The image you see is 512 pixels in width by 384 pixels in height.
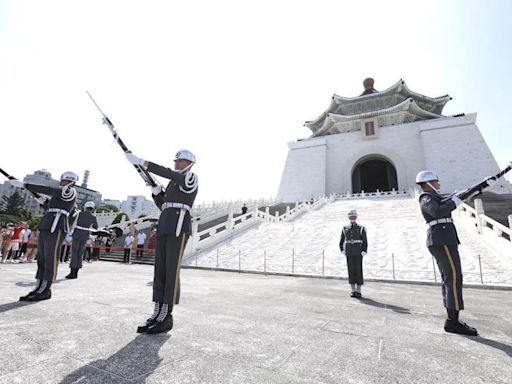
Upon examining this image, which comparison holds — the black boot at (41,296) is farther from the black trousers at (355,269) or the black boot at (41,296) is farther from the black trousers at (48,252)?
the black trousers at (355,269)

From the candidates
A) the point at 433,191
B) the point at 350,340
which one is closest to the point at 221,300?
the point at 350,340

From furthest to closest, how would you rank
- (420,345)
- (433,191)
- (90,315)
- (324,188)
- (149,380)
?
(324,188) → (433,191) → (90,315) → (420,345) → (149,380)

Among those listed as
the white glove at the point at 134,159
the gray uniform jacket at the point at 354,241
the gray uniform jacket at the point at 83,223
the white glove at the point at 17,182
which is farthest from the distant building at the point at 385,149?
the white glove at the point at 134,159

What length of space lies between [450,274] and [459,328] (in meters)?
0.55

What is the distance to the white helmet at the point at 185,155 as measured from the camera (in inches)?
125

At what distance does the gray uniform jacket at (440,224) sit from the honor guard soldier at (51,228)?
495 cm

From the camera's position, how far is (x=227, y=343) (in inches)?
88.3

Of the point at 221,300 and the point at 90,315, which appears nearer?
the point at 90,315

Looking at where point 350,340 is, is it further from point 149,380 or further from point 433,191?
point 433,191

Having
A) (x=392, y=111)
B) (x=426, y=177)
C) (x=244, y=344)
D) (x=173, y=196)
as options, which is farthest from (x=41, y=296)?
(x=392, y=111)

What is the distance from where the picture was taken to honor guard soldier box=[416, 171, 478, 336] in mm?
2971

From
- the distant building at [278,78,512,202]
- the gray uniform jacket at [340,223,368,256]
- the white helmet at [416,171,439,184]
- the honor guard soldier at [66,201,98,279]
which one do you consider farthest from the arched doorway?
the white helmet at [416,171,439,184]

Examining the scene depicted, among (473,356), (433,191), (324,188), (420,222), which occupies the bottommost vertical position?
(473,356)

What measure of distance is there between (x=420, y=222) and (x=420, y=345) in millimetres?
13696
